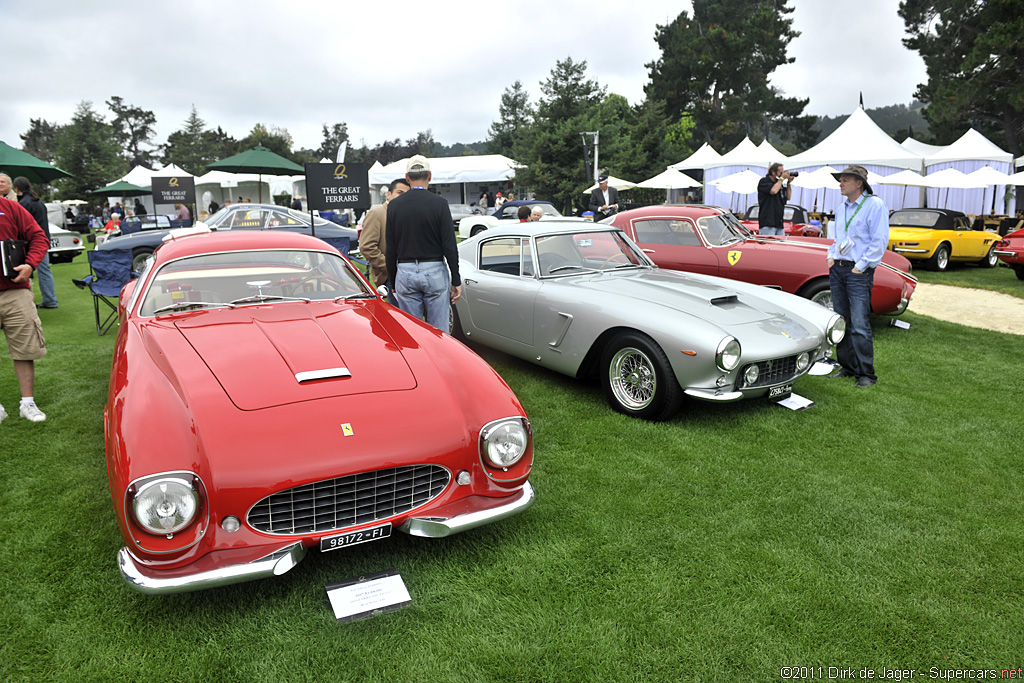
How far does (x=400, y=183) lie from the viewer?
6.04 m

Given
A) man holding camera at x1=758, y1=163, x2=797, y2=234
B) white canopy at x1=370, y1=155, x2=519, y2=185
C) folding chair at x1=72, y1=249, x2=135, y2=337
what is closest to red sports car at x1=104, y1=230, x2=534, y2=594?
folding chair at x1=72, y1=249, x2=135, y2=337

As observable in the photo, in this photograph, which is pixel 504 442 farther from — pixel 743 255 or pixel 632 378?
pixel 743 255

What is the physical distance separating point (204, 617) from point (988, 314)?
10.8 metres

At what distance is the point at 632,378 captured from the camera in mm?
4777

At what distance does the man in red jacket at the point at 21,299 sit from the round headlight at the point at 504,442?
3670mm

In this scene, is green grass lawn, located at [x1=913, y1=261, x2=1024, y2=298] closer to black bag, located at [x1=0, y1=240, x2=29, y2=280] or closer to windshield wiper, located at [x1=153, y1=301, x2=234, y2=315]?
windshield wiper, located at [x1=153, y1=301, x2=234, y2=315]

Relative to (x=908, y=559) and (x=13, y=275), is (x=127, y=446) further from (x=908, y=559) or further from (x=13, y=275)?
(x=908, y=559)

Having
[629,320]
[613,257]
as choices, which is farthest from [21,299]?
[613,257]

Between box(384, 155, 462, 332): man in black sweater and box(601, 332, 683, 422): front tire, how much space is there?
1.47 metres

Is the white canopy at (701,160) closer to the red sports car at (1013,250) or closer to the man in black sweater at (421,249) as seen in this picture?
the red sports car at (1013,250)

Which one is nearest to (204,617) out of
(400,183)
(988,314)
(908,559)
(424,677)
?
(424,677)

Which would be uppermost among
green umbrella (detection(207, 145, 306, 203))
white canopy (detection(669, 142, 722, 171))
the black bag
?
white canopy (detection(669, 142, 722, 171))

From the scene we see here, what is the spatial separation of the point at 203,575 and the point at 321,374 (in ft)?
3.21

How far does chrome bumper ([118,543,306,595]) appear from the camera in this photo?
2311mm
